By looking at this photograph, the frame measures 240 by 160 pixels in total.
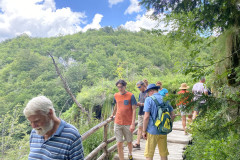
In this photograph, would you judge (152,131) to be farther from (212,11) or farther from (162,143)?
(212,11)

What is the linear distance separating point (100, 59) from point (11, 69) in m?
22.1

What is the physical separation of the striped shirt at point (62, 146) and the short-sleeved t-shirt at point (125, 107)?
6.33ft

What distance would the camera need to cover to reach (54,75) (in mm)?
46844

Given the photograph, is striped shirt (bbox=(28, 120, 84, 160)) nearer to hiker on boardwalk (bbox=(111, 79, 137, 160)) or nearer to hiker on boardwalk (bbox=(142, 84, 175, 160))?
hiker on boardwalk (bbox=(142, 84, 175, 160))

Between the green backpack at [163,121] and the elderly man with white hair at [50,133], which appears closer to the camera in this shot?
the elderly man with white hair at [50,133]

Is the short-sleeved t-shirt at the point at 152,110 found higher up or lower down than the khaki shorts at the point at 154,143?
higher up

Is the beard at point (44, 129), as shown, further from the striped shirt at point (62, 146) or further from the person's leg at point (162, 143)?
Answer: the person's leg at point (162, 143)

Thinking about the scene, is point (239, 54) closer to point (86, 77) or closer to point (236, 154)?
point (236, 154)

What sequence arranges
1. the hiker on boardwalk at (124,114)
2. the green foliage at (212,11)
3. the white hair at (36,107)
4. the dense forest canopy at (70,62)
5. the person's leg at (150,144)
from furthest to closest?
1. the dense forest canopy at (70,62)
2. the hiker on boardwalk at (124,114)
3. the person's leg at (150,144)
4. the green foliage at (212,11)
5. the white hair at (36,107)

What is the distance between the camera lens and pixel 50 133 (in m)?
1.48

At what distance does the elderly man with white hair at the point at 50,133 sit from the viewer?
54.4 inches

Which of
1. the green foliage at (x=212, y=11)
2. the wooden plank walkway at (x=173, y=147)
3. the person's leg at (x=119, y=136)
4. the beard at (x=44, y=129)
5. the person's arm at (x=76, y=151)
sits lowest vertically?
the wooden plank walkway at (x=173, y=147)

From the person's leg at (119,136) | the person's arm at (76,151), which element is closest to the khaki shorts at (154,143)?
the person's leg at (119,136)

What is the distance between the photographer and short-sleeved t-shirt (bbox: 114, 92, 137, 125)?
338cm
